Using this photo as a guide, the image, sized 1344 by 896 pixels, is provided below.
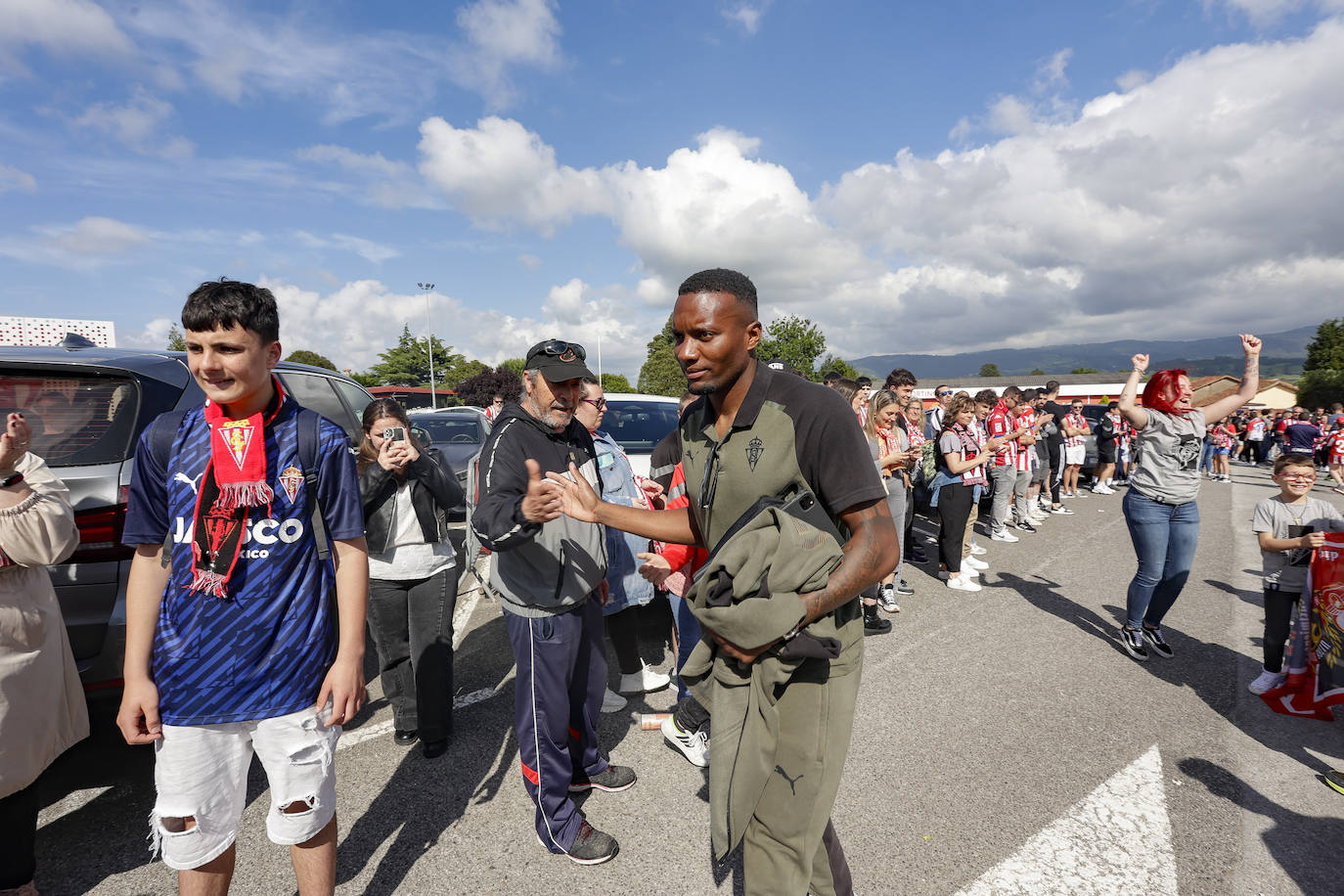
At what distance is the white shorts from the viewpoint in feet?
5.83

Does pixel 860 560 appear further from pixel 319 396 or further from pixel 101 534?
pixel 319 396

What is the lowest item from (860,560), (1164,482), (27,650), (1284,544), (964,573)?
(964,573)

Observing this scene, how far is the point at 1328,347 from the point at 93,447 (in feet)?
266

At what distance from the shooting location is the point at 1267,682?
3920mm

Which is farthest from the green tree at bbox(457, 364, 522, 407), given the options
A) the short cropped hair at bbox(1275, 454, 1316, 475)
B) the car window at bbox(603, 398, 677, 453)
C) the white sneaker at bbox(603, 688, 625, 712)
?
the short cropped hair at bbox(1275, 454, 1316, 475)

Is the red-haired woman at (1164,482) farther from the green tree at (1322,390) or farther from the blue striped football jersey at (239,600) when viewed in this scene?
the green tree at (1322,390)

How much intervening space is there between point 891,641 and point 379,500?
3.99m

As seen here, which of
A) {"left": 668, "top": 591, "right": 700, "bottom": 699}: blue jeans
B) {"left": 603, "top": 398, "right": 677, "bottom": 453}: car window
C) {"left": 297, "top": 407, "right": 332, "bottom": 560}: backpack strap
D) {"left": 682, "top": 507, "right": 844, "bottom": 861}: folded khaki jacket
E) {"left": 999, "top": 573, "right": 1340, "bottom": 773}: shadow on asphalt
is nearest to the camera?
{"left": 682, "top": 507, "right": 844, "bottom": 861}: folded khaki jacket

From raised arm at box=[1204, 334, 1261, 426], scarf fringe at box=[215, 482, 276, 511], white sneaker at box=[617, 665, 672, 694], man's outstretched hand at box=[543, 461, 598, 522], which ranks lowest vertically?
white sneaker at box=[617, 665, 672, 694]

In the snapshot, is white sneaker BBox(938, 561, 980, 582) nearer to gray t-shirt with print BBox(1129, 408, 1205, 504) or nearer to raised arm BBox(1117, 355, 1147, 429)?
gray t-shirt with print BBox(1129, 408, 1205, 504)

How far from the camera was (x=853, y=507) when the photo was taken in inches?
65.0

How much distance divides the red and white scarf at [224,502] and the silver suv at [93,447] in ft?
3.58

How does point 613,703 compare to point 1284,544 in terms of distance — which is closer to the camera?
point 1284,544

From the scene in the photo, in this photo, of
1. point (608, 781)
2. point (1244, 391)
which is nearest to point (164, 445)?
point (608, 781)
